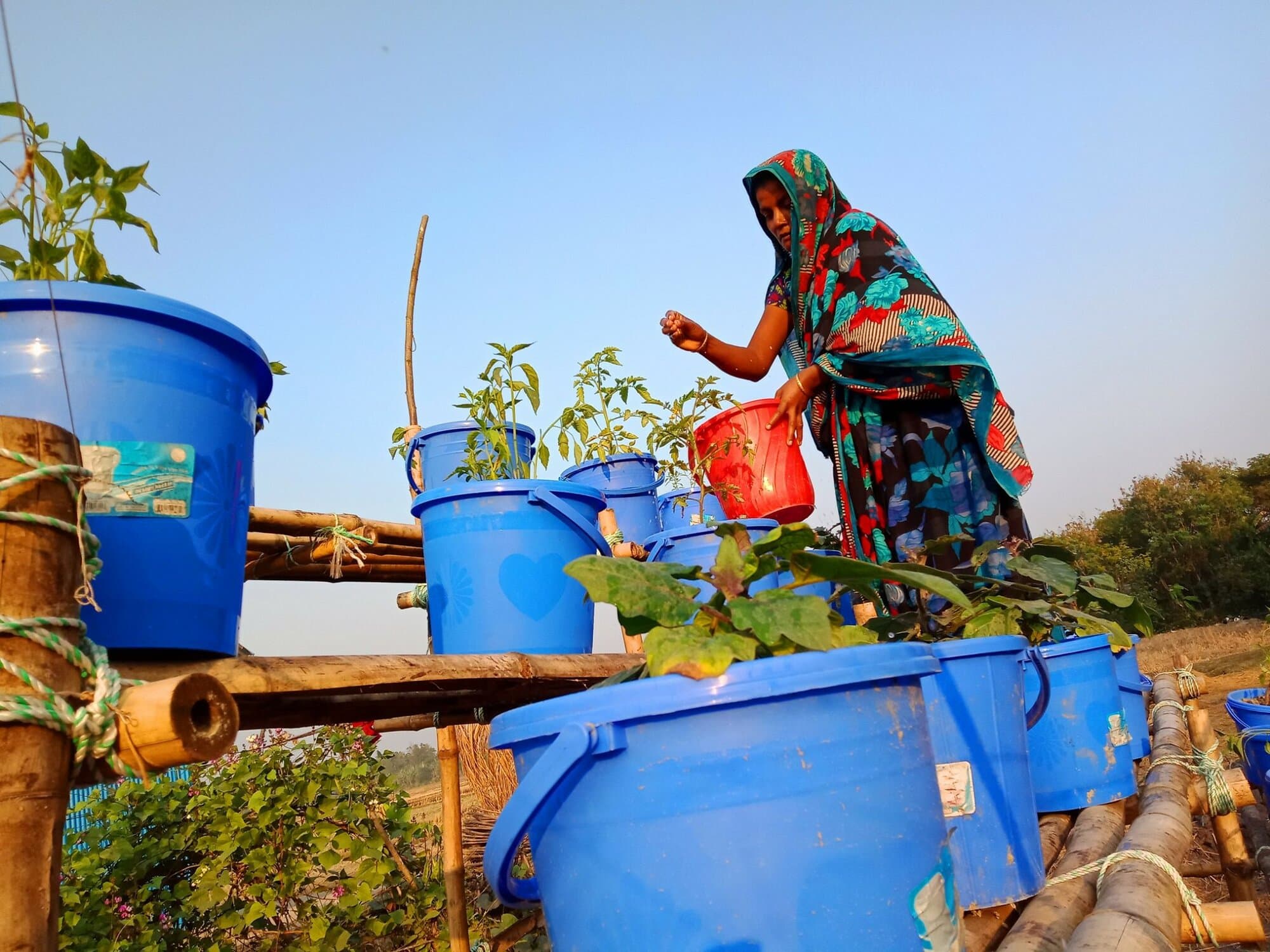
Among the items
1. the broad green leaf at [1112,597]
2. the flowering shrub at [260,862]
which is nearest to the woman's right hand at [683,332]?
the broad green leaf at [1112,597]

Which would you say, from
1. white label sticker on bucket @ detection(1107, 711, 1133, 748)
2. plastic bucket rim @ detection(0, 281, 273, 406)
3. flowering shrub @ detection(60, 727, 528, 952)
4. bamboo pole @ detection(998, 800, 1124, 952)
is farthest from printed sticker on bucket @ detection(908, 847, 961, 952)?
flowering shrub @ detection(60, 727, 528, 952)

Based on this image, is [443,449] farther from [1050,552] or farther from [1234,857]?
[1234,857]

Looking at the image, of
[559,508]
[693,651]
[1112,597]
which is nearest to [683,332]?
[559,508]

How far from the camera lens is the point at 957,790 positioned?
4.45ft

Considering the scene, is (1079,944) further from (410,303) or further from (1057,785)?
(410,303)

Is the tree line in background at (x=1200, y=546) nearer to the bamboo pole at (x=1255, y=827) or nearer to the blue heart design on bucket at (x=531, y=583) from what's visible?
the bamboo pole at (x=1255, y=827)

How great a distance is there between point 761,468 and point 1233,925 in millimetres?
1480

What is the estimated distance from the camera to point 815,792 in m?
0.68

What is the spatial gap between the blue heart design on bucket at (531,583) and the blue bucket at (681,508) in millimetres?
1754

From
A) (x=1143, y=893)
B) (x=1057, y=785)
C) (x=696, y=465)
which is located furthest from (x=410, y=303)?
(x=1143, y=893)

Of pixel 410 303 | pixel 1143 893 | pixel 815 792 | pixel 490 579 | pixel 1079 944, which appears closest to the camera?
pixel 815 792

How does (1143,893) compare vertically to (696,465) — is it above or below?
below

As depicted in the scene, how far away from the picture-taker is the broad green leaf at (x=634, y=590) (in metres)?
0.78

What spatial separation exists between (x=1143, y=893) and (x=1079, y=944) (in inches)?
11.8
